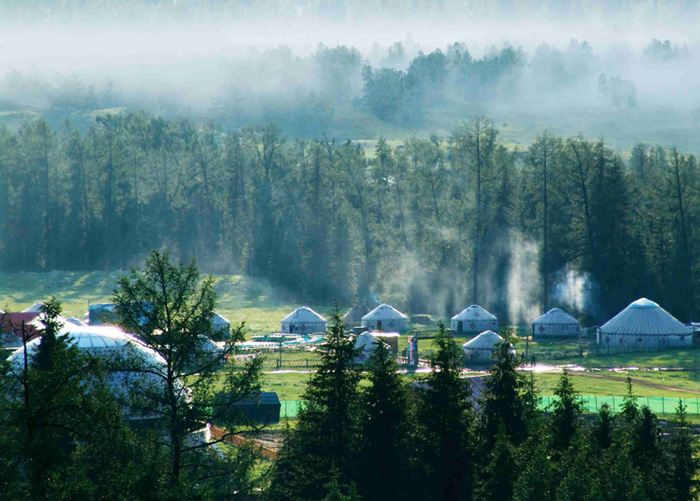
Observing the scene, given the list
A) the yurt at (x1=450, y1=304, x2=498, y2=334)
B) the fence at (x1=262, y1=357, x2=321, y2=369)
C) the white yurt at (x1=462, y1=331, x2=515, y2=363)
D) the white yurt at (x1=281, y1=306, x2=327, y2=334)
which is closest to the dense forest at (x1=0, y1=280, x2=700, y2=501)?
the fence at (x1=262, y1=357, x2=321, y2=369)

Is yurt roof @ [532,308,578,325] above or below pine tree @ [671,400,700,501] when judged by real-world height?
above

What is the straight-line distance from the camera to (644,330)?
75188 mm

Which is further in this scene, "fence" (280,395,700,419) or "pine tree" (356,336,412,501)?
"fence" (280,395,700,419)

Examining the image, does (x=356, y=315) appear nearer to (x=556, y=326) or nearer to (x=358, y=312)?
(x=358, y=312)

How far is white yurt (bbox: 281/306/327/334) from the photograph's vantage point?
8700cm

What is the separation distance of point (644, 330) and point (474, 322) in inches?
598

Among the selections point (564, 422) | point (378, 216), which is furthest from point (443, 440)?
point (378, 216)

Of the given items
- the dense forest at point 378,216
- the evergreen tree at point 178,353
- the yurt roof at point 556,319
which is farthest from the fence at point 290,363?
the evergreen tree at point 178,353

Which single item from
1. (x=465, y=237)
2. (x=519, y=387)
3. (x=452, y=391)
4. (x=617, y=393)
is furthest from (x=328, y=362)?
Result: (x=465, y=237)

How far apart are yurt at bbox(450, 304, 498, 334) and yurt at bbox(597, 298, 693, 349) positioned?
10821 millimetres

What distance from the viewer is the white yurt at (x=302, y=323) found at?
87000 millimetres

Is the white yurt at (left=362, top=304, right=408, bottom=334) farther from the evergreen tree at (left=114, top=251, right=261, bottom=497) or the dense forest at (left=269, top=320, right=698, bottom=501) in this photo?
the evergreen tree at (left=114, top=251, right=261, bottom=497)

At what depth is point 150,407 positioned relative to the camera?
23891mm

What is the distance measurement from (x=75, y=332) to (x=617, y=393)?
28.7 metres
